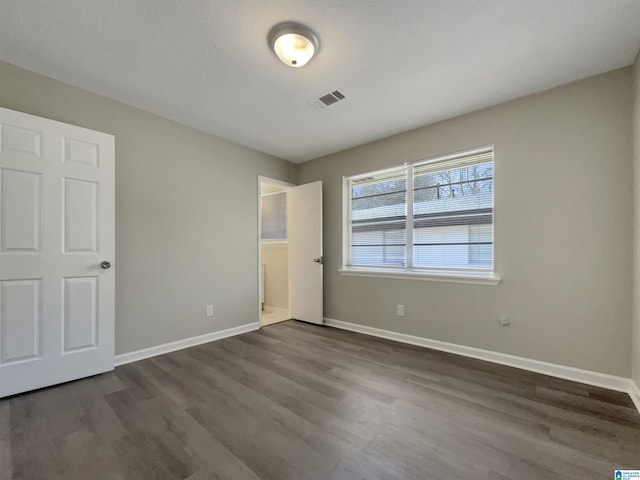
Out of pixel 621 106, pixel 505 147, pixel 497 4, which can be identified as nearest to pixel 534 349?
pixel 505 147

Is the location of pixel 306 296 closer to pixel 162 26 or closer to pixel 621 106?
pixel 162 26

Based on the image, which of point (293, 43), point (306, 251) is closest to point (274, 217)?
point (306, 251)

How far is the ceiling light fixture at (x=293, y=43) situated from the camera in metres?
1.75

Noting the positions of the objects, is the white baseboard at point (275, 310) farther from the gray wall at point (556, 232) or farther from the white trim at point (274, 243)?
the gray wall at point (556, 232)

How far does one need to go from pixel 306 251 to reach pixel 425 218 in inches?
70.8

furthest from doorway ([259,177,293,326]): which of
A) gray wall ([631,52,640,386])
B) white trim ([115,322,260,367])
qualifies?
gray wall ([631,52,640,386])

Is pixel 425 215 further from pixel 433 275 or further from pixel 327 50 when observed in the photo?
pixel 327 50

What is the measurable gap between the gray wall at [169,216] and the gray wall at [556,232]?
242 cm

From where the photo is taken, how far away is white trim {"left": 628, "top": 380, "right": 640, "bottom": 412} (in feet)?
6.22

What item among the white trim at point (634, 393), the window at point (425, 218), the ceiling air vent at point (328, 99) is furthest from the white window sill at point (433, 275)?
the ceiling air vent at point (328, 99)

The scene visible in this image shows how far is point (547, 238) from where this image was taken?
242cm

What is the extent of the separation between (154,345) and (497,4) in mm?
3900

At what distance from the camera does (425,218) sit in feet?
10.5

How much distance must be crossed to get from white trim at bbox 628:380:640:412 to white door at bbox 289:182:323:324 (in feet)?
9.91
